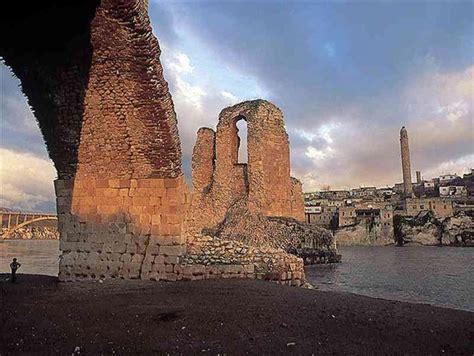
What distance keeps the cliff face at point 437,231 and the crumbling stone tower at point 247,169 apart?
34.3 meters

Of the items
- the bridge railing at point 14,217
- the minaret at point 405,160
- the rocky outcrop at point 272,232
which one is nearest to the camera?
the rocky outcrop at point 272,232

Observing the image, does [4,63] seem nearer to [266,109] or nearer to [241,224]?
[241,224]

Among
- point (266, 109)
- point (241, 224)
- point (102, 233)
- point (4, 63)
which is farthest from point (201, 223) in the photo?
point (4, 63)

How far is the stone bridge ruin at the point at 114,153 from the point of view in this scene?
6.97 metres

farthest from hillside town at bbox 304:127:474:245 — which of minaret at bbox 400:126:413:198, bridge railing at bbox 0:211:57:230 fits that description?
bridge railing at bbox 0:211:57:230

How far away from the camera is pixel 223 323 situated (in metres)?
5.06

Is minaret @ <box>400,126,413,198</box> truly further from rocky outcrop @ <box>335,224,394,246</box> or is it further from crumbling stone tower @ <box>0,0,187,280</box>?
crumbling stone tower @ <box>0,0,187,280</box>

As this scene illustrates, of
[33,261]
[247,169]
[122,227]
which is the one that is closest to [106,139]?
[122,227]

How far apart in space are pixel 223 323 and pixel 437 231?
61.0 m

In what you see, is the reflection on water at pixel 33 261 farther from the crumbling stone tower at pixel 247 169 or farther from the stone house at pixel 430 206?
the stone house at pixel 430 206

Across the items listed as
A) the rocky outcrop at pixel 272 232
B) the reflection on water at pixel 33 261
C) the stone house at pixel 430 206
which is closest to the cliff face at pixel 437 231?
the stone house at pixel 430 206

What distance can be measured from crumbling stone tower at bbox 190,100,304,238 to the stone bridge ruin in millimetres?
18472

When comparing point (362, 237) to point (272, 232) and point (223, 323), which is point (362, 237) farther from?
point (223, 323)

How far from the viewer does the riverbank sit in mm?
4156
